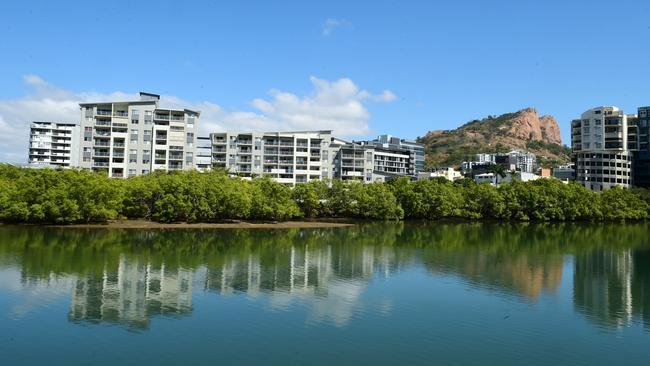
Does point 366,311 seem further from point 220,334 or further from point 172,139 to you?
point 172,139

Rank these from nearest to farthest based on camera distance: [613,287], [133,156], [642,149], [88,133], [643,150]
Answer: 1. [613,287]
2. [88,133]
3. [133,156]
4. [643,150]
5. [642,149]

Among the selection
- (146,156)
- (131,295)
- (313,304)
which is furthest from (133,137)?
(313,304)

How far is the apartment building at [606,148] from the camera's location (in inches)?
3750

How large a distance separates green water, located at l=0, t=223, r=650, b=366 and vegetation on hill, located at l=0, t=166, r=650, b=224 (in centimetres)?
945

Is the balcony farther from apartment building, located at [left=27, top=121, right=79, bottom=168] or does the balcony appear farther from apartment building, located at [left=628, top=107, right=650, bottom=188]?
apartment building, located at [left=628, top=107, right=650, bottom=188]

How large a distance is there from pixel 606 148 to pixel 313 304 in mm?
90228

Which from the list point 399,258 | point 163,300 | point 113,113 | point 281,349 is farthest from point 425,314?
point 113,113

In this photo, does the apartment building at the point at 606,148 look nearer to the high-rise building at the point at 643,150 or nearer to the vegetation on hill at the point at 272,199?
the high-rise building at the point at 643,150

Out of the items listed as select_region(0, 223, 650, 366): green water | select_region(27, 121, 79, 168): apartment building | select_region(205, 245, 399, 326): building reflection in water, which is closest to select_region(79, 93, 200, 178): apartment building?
select_region(0, 223, 650, 366): green water

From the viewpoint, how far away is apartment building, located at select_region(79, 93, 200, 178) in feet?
255

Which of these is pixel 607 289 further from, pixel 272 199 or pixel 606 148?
pixel 606 148

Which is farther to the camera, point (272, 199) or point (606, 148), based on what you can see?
point (606, 148)

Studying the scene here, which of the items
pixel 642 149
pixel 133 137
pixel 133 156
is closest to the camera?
pixel 133 137

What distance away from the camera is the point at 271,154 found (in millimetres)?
90000
